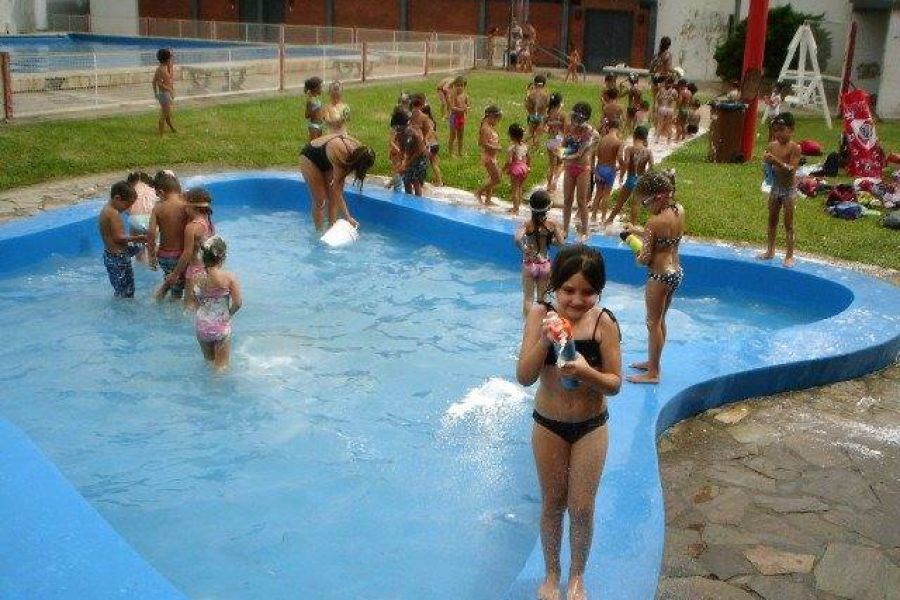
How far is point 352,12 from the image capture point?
39469 mm

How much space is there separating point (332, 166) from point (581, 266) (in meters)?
8.18

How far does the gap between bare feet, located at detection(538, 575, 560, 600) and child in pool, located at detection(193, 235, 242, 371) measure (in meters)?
3.59

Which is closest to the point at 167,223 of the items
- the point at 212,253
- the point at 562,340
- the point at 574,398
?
the point at 212,253

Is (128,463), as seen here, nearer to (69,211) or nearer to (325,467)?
(325,467)

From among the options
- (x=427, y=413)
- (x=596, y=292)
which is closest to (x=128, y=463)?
(x=427, y=413)

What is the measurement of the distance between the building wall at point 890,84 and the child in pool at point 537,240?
18.2 m

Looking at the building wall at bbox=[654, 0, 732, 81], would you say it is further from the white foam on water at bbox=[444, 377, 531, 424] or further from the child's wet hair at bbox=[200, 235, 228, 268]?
the child's wet hair at bbox=[200, 235, 228, 268]

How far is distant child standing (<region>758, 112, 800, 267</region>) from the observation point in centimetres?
909

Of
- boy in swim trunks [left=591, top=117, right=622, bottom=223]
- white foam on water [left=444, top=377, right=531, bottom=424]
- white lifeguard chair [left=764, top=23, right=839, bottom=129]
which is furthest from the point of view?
white lifeguard chair [left=764, top=23, right=839, bottom=129]

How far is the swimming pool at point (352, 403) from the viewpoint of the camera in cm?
504

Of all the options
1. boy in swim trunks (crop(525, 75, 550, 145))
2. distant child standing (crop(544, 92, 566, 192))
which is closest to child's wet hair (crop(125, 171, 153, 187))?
distant child standing (crop(544, 92, 566, 192))

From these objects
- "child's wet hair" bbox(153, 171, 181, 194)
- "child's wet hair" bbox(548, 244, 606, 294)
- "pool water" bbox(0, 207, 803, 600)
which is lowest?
"pool water" bbox(0, 207, 803, 600)

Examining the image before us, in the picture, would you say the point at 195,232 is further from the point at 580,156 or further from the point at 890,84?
the point at 890,84

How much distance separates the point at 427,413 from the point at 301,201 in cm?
704
